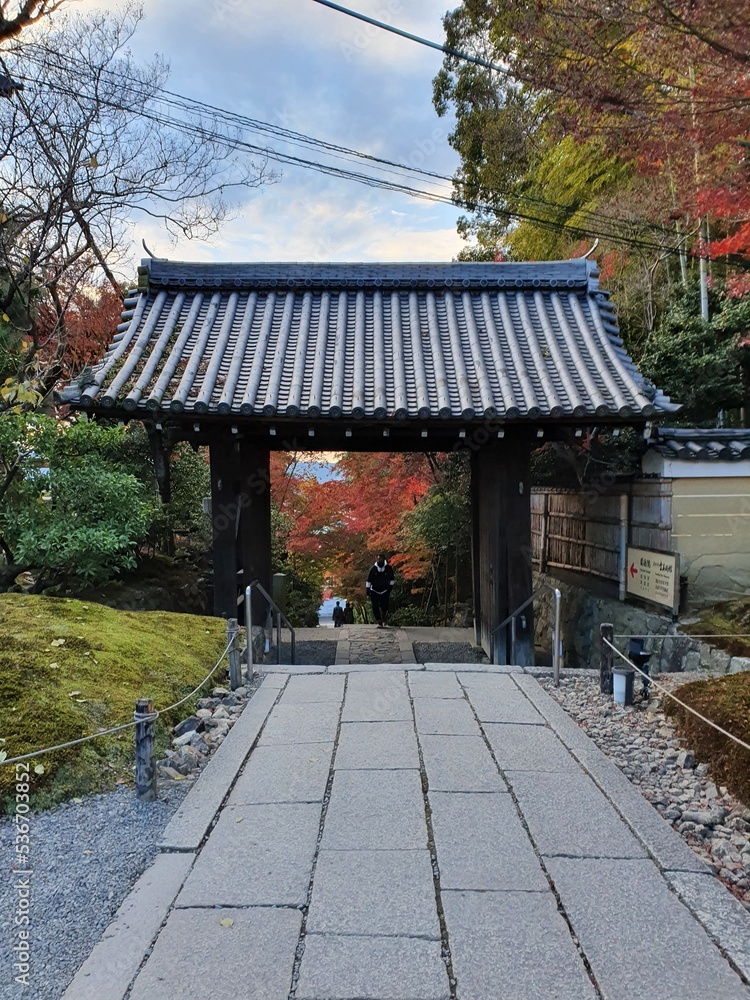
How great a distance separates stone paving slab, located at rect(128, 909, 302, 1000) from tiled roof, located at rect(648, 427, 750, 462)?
7152 mm

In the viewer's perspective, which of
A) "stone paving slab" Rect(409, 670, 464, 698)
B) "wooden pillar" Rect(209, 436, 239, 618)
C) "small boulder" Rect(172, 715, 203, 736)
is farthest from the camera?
"wooden pillar" Rect(209, 436, 239, 618)

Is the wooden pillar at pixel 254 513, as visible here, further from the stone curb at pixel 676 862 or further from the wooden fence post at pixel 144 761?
the stone curb at pixel 676 862

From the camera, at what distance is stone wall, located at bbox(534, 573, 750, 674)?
654cm

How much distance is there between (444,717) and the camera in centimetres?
452

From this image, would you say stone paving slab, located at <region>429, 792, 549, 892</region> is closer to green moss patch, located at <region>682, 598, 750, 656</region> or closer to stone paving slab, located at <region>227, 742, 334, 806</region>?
stone paving slab, located at <region>227, 742, 334, 806</region>

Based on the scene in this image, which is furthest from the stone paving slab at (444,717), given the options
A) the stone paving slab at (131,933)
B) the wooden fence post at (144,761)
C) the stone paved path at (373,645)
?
the stone paved path at (373,645)

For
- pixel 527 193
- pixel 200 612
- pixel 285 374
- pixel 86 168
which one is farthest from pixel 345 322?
pixel 527 193

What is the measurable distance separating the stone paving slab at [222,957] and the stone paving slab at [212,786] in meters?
0.55

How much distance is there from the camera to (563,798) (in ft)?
10.8

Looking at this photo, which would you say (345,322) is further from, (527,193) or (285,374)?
(527,193)

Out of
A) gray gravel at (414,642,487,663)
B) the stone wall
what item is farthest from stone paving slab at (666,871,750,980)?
gray gravel at (414,642,487,663)

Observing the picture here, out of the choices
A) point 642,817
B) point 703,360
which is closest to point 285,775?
point 642,817

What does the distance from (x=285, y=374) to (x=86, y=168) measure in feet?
21.0

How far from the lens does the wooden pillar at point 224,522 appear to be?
23.7 feet
